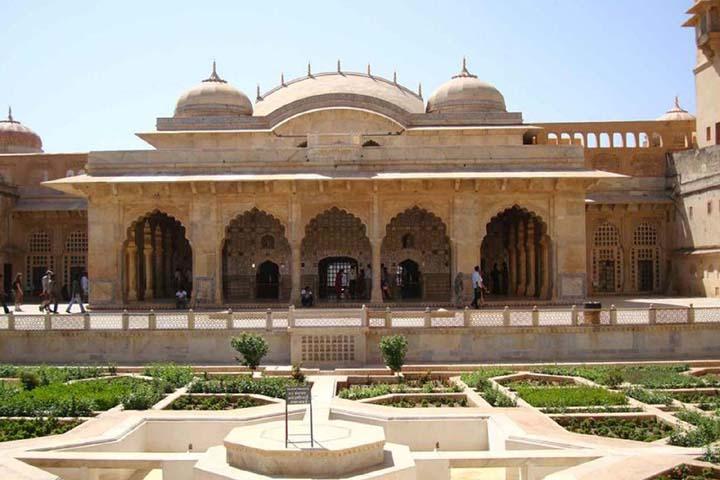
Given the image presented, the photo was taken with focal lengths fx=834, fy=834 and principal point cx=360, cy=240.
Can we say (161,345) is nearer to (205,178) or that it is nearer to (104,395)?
(104,395)

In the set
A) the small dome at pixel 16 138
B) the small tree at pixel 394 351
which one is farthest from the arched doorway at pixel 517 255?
the small dome at pixel 16 138

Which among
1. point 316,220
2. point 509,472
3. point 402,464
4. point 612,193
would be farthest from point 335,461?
point 612,193

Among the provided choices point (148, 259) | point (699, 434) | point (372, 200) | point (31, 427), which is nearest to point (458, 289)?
point (372, 200)

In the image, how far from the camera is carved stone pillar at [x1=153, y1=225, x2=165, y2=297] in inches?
896

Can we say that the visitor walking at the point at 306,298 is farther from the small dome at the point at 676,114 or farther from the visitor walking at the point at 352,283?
the small dome at the point at 676,114

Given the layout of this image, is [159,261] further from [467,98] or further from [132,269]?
[467,98]

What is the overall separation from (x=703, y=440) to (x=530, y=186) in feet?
38.4

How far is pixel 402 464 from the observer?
25.1ft

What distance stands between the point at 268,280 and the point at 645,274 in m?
11.5

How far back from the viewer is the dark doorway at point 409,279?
22812mm

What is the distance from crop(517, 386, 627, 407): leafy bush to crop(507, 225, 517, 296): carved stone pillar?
11.7m

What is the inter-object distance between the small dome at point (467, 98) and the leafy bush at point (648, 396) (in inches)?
579

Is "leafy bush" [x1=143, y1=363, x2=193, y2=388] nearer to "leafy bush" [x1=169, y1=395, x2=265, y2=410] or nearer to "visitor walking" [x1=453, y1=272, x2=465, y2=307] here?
"leafy bush" [x1=169, y1=395, x2=265, y2=410]

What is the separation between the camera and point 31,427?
9.47 m
